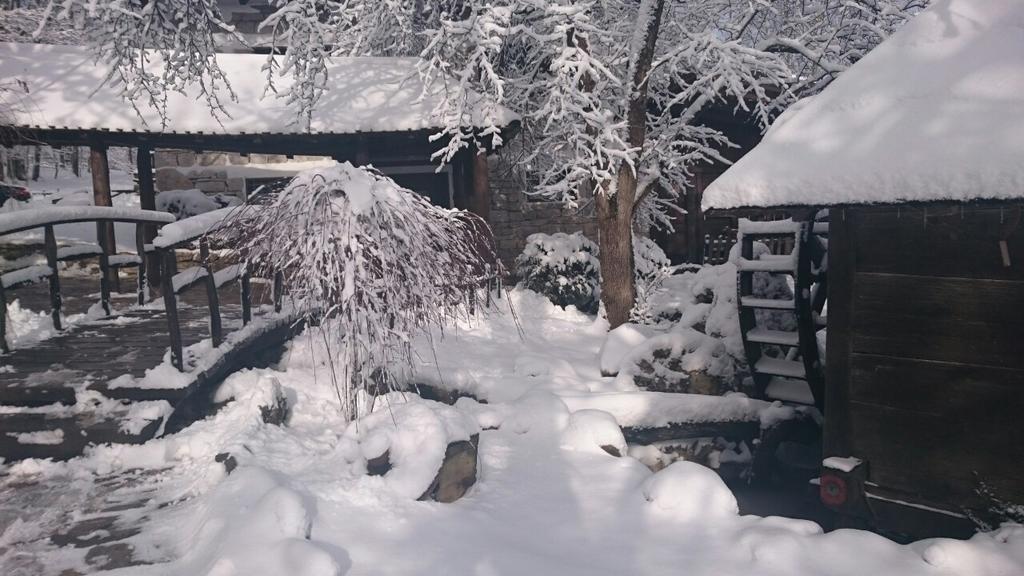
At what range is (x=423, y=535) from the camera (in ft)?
12.3

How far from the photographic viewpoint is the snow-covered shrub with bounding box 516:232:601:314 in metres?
10.1

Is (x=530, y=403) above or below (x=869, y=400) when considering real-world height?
below

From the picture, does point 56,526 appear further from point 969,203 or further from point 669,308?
point 669,308

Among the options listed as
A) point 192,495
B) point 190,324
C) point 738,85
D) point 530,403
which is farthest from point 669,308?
point 192,495

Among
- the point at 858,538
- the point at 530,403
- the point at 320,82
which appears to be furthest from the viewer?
the point at 320,82

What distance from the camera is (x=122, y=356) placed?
5.17 meters

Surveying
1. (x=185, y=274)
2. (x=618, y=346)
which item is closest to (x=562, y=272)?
(x=618, y=346)

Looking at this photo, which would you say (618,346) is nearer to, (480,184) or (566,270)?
(566,270)

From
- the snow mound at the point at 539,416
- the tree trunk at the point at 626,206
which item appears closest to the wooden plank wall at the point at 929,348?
the snow mound at the point at 539,416

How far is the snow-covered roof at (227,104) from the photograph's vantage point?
28.9 ft

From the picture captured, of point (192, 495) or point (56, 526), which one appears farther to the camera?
point (192, 495)

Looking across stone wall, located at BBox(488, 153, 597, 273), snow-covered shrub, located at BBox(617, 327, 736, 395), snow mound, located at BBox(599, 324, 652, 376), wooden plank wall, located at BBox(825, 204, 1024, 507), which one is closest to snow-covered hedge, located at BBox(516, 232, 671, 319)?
stone wall, located at BBox(488, 153, 597, 273)

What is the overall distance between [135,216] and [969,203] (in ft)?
20.0

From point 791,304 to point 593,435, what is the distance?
2151 mm
